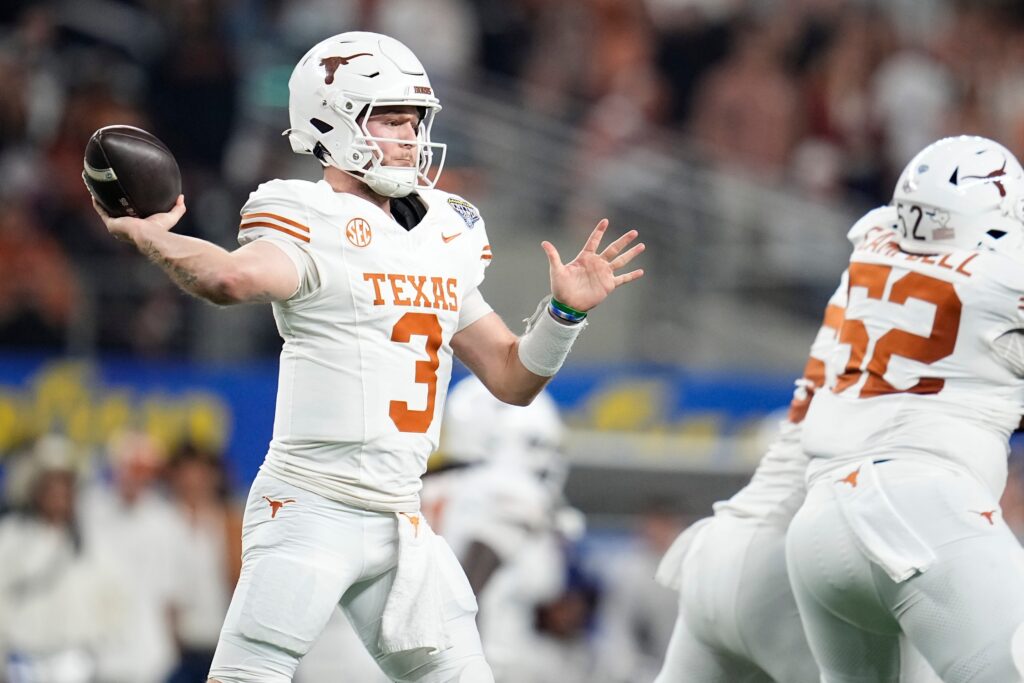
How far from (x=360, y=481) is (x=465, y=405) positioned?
8.72 ft

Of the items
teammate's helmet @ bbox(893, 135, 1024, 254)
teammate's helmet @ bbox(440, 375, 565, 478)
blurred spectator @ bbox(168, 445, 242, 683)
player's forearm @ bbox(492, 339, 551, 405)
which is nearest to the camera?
player's forearm @ bbox(492, 339, 551, 405)

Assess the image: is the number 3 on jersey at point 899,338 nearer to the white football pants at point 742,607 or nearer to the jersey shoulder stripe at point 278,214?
the white football pants at point 742,607

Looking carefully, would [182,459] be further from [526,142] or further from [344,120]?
[344,120]

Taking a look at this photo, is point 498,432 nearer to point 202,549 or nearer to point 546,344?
point 546,344

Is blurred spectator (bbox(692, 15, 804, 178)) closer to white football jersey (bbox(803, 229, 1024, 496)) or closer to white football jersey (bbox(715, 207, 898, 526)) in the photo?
white football jersey (bbox(715, 207, 898, 526))

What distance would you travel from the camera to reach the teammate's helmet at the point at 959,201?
478 cm

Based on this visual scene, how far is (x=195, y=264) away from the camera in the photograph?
395 cm

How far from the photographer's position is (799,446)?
5.26 metres

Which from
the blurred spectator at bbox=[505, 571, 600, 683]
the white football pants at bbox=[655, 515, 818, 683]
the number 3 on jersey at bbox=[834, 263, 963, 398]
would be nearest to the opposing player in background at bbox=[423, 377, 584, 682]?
the blurred spectator at bbox=[505, 571, 600, 683]

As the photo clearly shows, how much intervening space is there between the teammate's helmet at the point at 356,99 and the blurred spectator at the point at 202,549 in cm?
505

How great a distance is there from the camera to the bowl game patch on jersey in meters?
4.61

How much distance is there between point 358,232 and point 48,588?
4.69 meters

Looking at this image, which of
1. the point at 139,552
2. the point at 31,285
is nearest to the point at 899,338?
the point at 139,552

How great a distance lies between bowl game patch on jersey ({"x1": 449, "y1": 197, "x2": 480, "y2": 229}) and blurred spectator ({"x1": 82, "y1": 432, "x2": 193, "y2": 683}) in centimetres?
455
